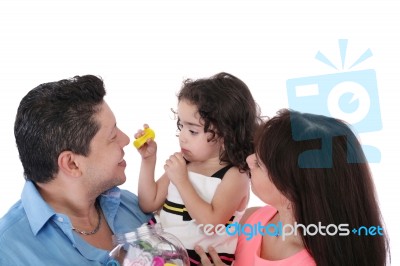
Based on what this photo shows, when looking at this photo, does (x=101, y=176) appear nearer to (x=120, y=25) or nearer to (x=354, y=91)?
(x=354, y=91)

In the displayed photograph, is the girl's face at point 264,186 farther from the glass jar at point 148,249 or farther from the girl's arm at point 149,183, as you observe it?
the girl's arm at point 149,183

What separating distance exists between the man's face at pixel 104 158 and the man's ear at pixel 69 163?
0.03 m

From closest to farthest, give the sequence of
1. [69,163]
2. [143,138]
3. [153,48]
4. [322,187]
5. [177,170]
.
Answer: [322,187] → [69,163] → [177,170] → [143,138] → [153,48]

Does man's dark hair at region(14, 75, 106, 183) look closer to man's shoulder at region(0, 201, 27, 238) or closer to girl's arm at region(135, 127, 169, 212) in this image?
man's shoulder at region(0, 201, 27, 238)

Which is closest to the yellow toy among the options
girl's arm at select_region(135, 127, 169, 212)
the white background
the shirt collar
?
girl's arm at select_region(135, 127, 169, 212)

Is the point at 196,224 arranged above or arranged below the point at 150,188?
below

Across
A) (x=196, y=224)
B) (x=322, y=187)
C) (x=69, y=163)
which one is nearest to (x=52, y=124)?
→ (x=69, y=163)

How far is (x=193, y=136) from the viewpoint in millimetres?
2123

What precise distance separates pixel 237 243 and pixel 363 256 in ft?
1.71

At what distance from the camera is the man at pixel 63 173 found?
1.87m

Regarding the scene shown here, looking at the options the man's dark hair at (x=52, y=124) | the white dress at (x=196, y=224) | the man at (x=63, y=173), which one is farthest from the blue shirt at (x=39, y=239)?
the white dress at (x=196, y=224)

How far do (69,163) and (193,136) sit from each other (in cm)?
47

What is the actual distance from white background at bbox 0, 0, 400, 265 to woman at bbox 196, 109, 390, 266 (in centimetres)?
118

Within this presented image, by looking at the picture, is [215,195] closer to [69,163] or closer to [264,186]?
[264,186]
